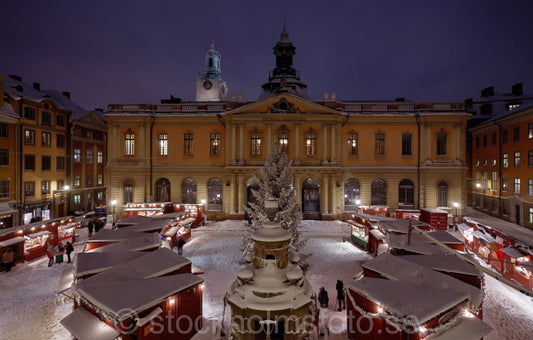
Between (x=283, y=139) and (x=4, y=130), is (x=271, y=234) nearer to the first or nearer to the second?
(x=283, y=139)

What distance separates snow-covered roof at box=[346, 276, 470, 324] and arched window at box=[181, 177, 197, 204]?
22.7 m

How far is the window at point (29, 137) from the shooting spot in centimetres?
2477

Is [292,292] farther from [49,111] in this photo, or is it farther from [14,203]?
[49,111]

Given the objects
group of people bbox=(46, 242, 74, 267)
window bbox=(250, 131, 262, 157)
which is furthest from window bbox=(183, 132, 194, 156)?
group of people bbox=(46, 242, 74, 267)

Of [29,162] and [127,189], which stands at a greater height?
[29,162]

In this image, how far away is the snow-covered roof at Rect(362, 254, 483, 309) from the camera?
24.0 feet

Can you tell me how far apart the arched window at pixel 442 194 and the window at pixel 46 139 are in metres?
42.3

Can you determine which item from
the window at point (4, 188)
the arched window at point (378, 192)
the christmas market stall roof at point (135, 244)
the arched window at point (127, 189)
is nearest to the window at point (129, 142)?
the arched window at point (127, 189)

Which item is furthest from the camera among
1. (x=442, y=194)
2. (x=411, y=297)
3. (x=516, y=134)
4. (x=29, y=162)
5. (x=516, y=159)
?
(x=442, y=194)

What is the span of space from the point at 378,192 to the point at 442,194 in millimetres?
6484

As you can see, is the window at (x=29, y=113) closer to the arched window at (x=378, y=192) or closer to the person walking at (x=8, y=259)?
the person walking at (x=8, y=259)

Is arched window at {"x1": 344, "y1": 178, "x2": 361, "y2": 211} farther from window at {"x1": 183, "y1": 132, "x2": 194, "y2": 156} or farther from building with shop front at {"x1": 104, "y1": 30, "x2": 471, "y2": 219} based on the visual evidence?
window at {"x1": 183, "y1": 132, "x2": 194, "y2": 156}

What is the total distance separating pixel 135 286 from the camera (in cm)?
736

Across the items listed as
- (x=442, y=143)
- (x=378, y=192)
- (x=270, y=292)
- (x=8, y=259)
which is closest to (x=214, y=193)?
(x=8, y=259)
